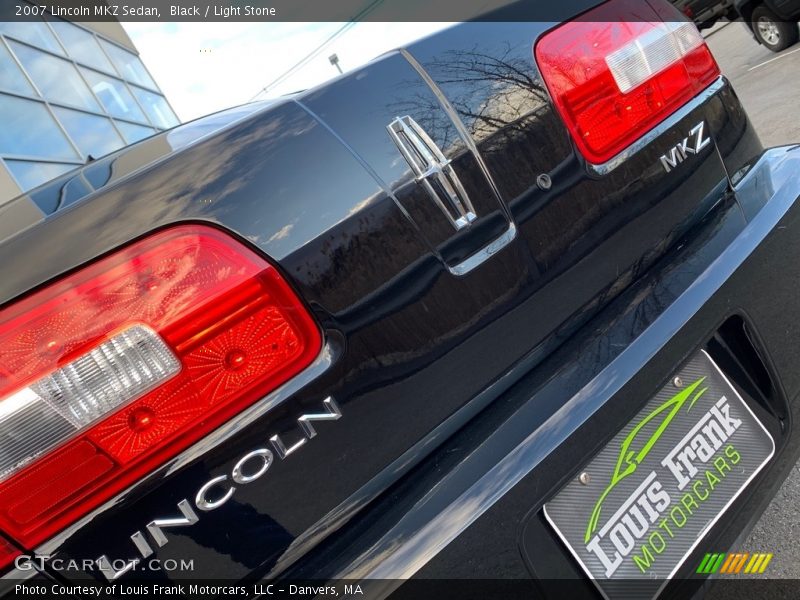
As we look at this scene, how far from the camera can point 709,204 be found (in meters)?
1.67

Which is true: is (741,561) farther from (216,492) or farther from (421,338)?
(216,492)

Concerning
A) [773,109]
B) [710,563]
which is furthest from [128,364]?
[773,109]

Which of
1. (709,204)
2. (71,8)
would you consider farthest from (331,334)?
(71,8)

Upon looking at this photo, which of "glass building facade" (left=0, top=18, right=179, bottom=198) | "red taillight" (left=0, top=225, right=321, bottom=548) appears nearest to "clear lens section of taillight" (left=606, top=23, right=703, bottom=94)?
"red taillight" (left=0, top=225, right=321, bottom=548)

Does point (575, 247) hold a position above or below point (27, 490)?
below

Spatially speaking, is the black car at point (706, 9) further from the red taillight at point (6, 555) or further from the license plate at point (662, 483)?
the red taillight at point (6, 555)

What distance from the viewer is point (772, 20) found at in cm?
938

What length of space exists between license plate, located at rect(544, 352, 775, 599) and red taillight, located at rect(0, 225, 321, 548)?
0.62 meters

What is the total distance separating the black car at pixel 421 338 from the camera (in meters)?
1.02

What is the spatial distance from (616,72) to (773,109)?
5848 mm

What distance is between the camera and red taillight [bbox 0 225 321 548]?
0.97 metres

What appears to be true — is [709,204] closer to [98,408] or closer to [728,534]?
[728,534]

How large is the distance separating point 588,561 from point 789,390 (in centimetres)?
67

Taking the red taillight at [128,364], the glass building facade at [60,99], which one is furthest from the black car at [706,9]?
the red taillight at [128,364]
